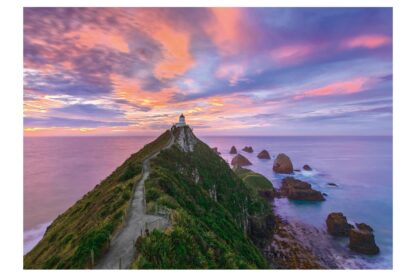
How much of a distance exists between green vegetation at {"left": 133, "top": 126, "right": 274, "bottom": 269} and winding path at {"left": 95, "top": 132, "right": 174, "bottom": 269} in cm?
45

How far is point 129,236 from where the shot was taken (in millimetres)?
10094

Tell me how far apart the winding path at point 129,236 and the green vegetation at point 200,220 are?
45 cm

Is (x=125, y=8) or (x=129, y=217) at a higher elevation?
(x=125, y=8)

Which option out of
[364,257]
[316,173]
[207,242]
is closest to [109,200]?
[207,242]

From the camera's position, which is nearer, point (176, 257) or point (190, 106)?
point (176, 257)

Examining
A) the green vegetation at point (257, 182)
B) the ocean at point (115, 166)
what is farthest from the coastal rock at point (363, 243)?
the green vegetation at point (257, 182)

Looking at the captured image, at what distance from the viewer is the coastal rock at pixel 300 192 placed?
51.1 metres

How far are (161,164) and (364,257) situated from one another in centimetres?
2724

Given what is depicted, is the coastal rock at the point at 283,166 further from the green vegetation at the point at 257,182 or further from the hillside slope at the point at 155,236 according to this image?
the hillside slope at the point at 155,236

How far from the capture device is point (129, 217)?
12.1 meters

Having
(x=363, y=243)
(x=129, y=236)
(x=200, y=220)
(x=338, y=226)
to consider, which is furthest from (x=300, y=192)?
(x=129, y=236)
